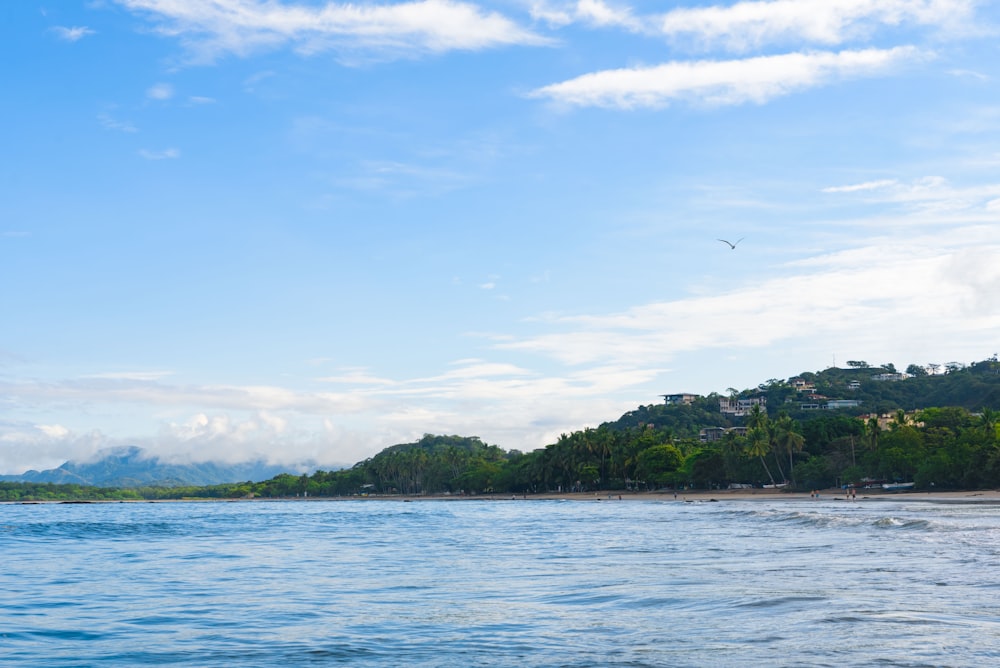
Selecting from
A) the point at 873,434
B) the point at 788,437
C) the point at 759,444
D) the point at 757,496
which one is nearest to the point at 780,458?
the point at 788,437

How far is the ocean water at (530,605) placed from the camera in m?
13.7

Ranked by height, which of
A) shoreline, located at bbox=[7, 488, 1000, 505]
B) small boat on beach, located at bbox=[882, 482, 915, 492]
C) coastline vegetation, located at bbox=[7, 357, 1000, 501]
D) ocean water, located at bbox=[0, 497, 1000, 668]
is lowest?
shoreline, located at bbox=[7, 488, 1000, 505]

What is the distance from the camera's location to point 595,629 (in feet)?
51.7

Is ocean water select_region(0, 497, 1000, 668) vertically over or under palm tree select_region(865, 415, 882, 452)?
under

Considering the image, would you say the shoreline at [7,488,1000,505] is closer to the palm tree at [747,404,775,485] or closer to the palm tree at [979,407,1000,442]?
the palm tree at [747,404,775,485]

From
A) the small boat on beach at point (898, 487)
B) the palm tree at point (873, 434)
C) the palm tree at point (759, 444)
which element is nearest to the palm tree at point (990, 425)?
the small boat on beach at point (898, 487)

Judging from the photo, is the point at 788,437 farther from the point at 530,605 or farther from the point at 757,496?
the point at 530,605

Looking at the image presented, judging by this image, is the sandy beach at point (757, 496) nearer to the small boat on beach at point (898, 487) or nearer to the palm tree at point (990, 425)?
the small boat on beach at point (898, 487)

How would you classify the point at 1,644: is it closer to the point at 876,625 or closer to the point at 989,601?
the point at 876,625

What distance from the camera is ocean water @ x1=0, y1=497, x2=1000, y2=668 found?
1373 cm

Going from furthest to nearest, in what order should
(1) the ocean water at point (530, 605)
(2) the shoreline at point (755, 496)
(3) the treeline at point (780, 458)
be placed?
(3) the treeline at point (780, 458) → (2) the shoreline at point (755, 496) → (1) the ocean water at point (530, 605)

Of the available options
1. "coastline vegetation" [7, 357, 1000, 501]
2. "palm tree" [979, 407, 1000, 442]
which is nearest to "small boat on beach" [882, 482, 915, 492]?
"coastline vegetation" [7, 357, 1000, 501]

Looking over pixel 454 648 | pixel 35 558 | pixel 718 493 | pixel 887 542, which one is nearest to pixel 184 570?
pixel 35 558

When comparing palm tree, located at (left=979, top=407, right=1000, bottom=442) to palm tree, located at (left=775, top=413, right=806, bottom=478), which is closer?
palm tree, located at (left=979, top=407, right=1000, bottom=442)
